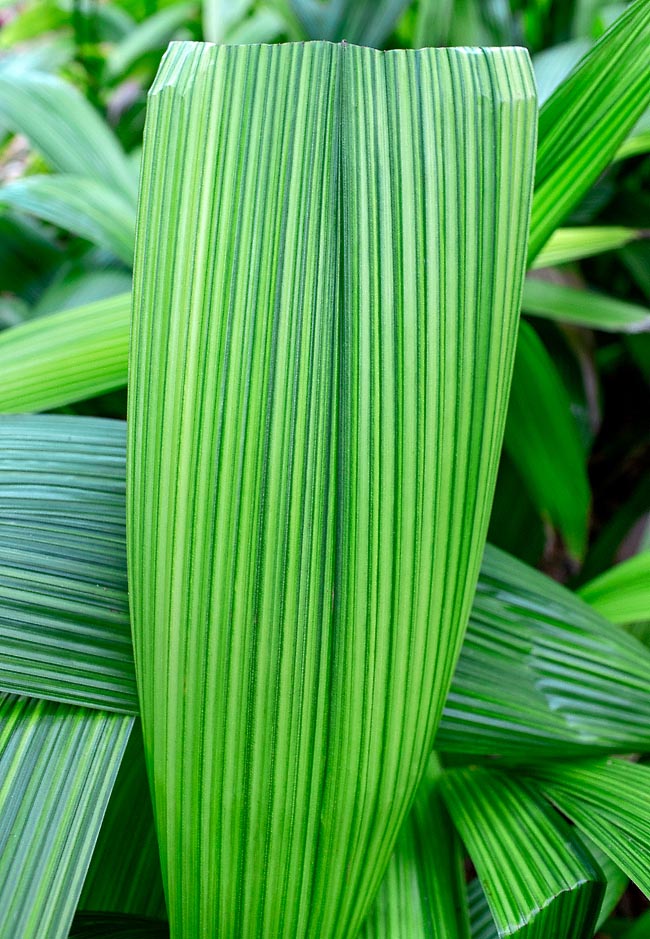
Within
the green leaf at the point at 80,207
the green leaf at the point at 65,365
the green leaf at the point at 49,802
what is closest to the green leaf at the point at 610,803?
the green leaf at the point at 49,802

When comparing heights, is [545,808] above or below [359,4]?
below

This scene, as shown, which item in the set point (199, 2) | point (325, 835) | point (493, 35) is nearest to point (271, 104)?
point (325, 835)

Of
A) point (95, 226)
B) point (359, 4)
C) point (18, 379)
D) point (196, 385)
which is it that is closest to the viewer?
point (196, 385)

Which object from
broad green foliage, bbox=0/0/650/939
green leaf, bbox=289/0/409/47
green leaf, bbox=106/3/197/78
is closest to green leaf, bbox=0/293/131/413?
broad green foliage, bbox=0/0/650/939

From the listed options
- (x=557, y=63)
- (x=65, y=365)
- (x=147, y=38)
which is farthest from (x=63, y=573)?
(x=147, y=38)

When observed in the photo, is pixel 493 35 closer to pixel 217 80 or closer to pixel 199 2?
pixel 199 2

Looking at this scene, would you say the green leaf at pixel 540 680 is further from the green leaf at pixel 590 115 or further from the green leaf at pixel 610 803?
the green leaf at pixel 590 115

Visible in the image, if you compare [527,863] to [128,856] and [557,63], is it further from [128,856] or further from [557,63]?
[557,63]
